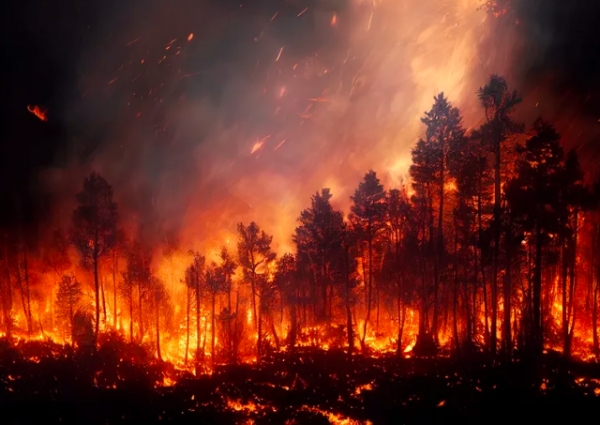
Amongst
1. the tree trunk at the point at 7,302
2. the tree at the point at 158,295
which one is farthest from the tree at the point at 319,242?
the tree trunk at the point at 7,302

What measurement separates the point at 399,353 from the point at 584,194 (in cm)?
1647

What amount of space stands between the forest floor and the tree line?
2.74 m

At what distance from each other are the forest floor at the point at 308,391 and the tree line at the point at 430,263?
2.74 metres

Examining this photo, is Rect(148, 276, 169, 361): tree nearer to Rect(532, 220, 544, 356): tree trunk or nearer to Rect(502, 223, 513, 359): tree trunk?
Rect(502, 223, 513, 359): tree trunk

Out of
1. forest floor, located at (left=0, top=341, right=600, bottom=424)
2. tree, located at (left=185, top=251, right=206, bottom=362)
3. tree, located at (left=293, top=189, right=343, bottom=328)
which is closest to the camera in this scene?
forest floor, located at (left=0, top=341, right=600, bottom=424)

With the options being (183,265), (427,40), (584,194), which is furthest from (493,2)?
(183,265)

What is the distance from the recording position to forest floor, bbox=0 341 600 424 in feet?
72.5

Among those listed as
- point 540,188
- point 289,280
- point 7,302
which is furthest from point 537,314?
point 7,302

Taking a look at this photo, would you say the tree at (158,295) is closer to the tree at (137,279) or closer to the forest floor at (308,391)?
the tree at (137,279)

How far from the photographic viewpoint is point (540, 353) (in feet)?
85.0

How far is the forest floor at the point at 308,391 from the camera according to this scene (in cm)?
2211

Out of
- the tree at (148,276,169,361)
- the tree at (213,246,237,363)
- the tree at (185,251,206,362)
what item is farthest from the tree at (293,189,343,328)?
the tree at (148,276,169,361)

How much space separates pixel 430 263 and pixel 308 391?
16.7 metres

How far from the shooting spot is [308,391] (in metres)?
26.7
